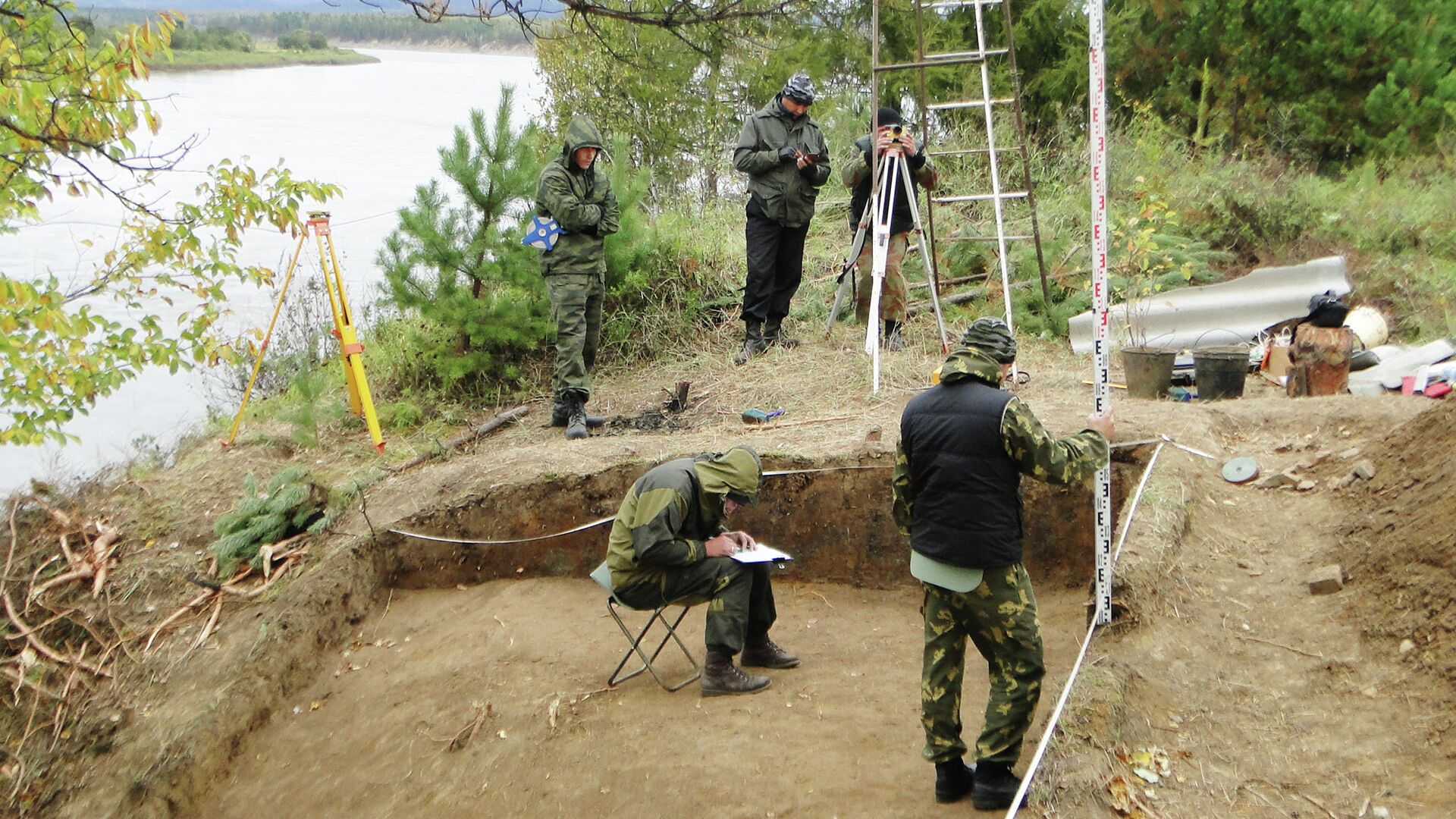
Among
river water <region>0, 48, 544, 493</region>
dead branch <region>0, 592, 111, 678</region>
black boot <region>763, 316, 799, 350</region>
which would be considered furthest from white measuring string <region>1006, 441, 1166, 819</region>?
river water <region>0, 48, 544, 493</region>

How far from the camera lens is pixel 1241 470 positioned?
6.01 m

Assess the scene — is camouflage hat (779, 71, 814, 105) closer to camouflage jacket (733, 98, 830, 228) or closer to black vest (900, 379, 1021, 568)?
camouflage jacket (733, 98, 830, 228)

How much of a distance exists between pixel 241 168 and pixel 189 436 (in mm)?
4874

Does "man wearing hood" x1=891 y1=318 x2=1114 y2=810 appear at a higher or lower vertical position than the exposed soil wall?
higher

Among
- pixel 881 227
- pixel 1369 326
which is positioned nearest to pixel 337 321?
pixel 881 227

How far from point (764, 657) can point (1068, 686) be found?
6.41 ft

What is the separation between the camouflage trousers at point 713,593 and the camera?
5.09 meters

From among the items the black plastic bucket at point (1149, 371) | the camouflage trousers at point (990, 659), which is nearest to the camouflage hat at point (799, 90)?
the black plastic bucket at point (1149, 371)

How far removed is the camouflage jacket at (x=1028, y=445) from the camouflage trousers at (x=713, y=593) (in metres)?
1.42

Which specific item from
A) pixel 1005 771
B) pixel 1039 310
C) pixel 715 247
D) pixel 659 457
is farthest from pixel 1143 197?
pixel 1005 771

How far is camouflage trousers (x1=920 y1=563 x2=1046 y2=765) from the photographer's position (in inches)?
147

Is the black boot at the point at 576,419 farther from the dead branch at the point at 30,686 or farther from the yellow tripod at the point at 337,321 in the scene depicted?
the dead branch at the point at 30,686

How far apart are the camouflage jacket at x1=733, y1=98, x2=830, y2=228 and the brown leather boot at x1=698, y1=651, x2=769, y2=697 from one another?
14.5ft

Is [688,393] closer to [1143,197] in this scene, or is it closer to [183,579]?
[183,579]
